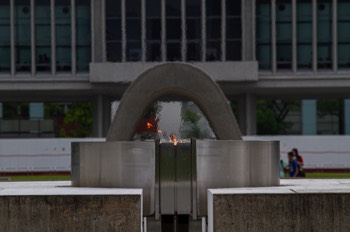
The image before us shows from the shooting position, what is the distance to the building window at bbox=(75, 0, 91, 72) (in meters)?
58.8

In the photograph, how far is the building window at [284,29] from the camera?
58.4 m

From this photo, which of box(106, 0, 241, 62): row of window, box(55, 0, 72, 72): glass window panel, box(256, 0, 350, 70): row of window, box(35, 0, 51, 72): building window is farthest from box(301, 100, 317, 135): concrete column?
box(35, 0, 51, 72): building window

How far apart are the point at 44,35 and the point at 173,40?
11043 millimetres

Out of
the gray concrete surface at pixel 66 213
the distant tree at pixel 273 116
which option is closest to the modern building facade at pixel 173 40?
the distant tree at pixel 273 116

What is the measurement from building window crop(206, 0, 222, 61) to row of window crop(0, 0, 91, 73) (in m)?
10.0

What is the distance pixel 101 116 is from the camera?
59.1 m

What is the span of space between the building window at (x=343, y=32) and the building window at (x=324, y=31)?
0.79 metres

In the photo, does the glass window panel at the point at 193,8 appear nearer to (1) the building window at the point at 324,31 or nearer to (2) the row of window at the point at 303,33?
(2) the row of window at the point at 303,33

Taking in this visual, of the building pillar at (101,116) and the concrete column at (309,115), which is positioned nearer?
the building pillar at (101,116)

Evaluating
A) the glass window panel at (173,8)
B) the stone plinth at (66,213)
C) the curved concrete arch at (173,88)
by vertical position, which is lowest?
the stone plinth at (66,213)

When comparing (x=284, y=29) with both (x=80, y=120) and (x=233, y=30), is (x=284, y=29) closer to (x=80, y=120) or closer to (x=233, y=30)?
(x=233, y=30)

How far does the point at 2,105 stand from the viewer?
83.5 meters

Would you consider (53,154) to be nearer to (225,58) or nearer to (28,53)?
(28,53)

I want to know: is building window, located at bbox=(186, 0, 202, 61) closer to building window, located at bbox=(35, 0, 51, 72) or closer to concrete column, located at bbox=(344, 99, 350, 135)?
building window, located at bbox=(35, 0, 51, 72)
